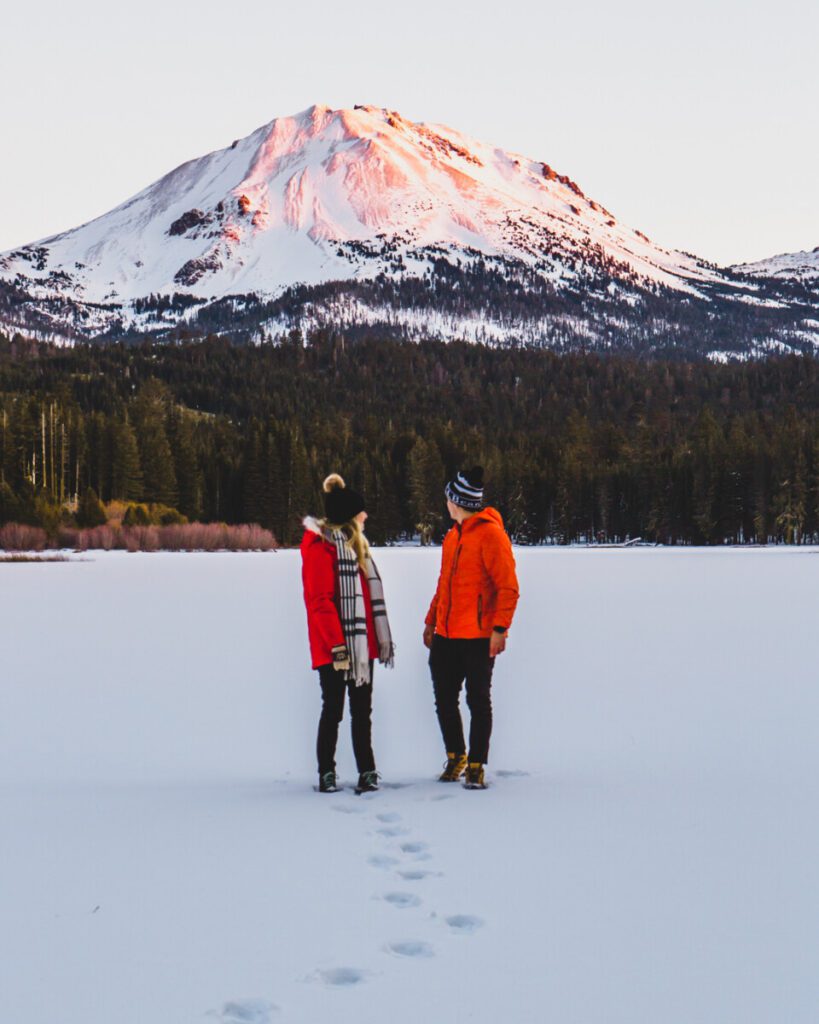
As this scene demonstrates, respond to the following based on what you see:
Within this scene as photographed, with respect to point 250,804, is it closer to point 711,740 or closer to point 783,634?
point 711,740

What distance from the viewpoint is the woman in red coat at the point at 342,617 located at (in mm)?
6273

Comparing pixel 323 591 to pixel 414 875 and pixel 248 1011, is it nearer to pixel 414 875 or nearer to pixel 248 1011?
pixel 414 875

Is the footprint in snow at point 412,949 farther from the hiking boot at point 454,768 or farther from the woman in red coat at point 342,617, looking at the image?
the hiking boot at point 454,768

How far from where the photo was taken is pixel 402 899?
14.4ft

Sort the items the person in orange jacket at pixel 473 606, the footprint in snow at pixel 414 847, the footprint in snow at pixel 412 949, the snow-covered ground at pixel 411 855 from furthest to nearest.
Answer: the person in orange jacket at pixel 473 606
the footprint in snow at pixel 414 847
the footprint in snow at pixel 412 949
the snow-covered ground at pixel 411 855

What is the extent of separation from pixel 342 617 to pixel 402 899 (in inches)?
88.2

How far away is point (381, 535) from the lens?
3526 inches

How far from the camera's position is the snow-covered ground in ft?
11.7

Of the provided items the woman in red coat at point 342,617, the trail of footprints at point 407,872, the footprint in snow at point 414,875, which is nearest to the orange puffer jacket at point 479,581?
the woman in red coat at point 342,617

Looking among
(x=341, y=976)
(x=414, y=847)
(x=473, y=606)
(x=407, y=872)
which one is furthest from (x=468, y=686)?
(x=341, y=976)

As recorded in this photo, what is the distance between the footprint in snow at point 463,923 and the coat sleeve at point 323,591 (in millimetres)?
2334

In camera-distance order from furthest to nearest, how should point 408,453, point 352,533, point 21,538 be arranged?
point 408,453, point 21,538, point 352,533

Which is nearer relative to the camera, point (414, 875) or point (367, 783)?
point (414, 875)

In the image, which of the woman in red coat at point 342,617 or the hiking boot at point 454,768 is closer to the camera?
the woman in red coat at point 342,617
